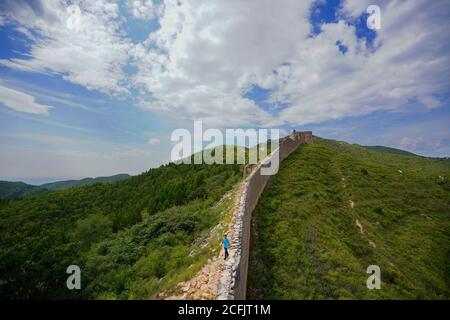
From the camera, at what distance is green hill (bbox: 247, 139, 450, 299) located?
1159 cm

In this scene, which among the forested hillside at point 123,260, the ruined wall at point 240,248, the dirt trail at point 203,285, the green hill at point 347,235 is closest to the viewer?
the dirt trail at point 203,285

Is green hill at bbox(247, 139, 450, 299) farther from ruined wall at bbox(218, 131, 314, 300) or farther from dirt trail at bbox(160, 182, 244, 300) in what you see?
dirt trail at bbox(160, 182, 244, 300)

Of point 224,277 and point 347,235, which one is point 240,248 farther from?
point 347,235

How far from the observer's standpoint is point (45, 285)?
44.1ft

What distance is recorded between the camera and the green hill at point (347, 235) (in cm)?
1159

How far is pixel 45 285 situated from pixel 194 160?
4143 centimetres

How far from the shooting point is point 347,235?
16438 millimetres

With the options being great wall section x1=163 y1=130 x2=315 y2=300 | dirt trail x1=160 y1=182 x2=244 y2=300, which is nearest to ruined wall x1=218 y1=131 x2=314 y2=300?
great wall section x1=163 y1=130 x2=315 y2=300

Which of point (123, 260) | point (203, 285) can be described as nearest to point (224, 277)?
point (203, 285)

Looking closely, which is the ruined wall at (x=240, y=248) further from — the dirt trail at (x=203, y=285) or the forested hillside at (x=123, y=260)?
the forested hillside at (x=123, y=260)

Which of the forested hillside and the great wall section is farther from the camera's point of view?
the forested hillside

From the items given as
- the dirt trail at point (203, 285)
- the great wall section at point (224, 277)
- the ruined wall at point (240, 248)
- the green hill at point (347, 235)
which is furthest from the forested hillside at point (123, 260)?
the green hill at point (347, 235)

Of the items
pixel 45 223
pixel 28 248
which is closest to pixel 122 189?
pixel 45 223

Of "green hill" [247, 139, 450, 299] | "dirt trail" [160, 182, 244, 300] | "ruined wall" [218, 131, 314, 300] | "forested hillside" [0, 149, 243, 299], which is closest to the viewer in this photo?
"dirt trail" [160, 182, 244, 300]
